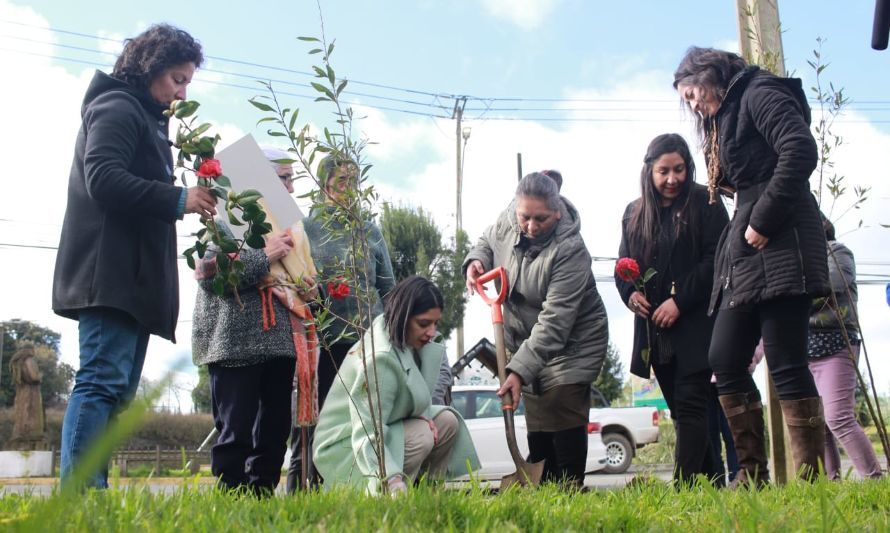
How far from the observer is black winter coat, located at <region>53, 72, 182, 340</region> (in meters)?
3.22

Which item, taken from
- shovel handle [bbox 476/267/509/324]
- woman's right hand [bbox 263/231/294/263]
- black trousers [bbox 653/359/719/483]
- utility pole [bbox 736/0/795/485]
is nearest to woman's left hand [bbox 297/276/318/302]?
woman's right hand [bbox 263/231/294/263]

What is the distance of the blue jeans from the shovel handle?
183cm

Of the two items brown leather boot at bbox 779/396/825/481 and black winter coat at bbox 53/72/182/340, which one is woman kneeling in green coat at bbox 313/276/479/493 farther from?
brown leather boot at bbox 779/396/825/481

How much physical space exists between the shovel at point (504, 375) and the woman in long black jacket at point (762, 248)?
0.97 meters

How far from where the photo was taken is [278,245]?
4.12 meters

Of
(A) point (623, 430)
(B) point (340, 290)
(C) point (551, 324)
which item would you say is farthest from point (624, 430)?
(B) point (340, 290)

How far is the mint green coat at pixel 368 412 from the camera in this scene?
360 centimetres

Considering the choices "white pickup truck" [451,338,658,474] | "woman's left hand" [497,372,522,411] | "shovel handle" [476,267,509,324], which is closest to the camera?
"woman's left hand" [497,372,522,411]

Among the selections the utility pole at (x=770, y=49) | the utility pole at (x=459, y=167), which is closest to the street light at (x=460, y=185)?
the utility pole at (x=459, y=167)

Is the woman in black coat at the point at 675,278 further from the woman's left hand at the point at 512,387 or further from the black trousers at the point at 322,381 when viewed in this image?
the black trousers at the point at 322,381

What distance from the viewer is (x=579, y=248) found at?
449 cm

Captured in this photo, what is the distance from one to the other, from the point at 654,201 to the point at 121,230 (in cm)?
249

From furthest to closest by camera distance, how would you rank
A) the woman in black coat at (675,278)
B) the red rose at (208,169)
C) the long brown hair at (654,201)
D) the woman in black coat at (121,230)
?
the long brown hair at (654,201) < the woman in black coat at (675,278) < the red rose at (208,169) < the woman in black coat at (121,230)

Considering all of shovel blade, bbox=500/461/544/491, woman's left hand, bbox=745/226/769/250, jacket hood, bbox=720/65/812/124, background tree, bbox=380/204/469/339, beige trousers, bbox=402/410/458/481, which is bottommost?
shovel blade, bbox=500/461/544/491
